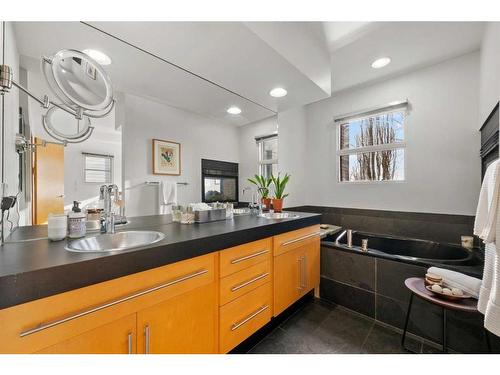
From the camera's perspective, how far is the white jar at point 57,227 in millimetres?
1024

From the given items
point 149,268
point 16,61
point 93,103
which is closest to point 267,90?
point 93,103

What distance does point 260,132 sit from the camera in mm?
2402

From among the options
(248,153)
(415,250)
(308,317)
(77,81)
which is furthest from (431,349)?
(77,81)

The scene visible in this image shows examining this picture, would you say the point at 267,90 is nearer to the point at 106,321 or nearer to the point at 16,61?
the point at 16,61

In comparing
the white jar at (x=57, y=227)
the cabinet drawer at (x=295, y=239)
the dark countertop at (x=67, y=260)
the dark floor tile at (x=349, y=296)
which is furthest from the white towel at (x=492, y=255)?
the white jar at (x=57, y=227)

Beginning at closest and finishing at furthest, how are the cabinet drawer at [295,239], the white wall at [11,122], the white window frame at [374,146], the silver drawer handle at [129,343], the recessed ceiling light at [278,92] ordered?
the silver drawer handle at [129,343]
the white wall at [11,122]
the cabinet drawer at [295,239]
the recessed ceiling light at [278,92]
the white window frame at [374,146]

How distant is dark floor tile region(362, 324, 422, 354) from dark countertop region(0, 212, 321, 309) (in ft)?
4.12

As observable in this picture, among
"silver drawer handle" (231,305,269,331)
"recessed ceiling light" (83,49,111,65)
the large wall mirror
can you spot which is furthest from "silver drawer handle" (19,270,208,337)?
"recessed ceiling light" (83,49,111,65)

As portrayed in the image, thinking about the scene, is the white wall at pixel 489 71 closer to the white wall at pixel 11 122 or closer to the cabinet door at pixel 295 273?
the cabinet door at pixel 295 273

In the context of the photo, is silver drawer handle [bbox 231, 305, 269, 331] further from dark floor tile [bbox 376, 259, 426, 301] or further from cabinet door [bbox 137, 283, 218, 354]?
dark floor tile [bbox 376, 259, 426, 301]

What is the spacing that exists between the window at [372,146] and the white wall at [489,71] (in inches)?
27.4

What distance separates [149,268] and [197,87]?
1.55 metres

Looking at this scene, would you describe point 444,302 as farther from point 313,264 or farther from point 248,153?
point 248,153

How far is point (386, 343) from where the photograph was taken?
5.10 feet
